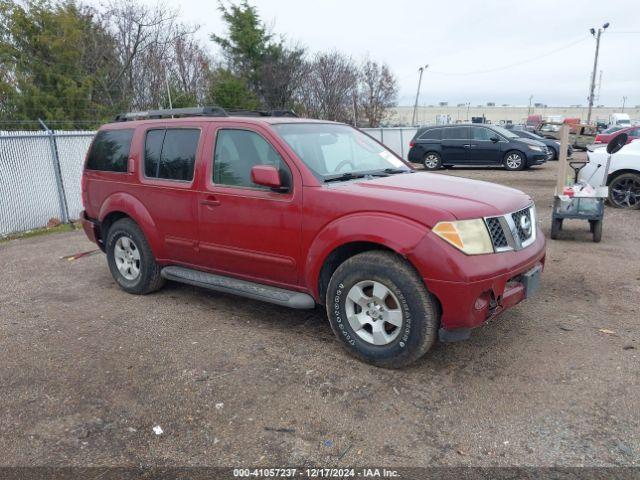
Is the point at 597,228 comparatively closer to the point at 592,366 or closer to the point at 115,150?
the point at 592,366

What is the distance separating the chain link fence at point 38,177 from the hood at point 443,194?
26.3ft

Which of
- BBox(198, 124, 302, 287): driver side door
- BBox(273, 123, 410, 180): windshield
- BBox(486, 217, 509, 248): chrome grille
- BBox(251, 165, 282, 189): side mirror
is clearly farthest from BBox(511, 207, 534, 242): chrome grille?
BBox(251, 165, 282, 189): side mirror

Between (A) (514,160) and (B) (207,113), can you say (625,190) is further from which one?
(B) (207,113)

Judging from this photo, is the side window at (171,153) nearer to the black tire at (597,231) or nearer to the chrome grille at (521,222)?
the chrome grille at (521,222)

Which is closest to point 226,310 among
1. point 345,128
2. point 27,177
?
point 345,128

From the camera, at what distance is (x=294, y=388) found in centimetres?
351

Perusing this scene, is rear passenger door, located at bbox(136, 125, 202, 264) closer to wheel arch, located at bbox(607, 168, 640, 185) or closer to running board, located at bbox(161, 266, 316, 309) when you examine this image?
running board, located at bbox(161, 266, 316, 309)

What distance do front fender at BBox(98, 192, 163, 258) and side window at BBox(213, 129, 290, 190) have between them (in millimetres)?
1003

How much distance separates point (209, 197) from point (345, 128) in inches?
60.0

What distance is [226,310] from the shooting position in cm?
502

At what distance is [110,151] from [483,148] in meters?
15.0

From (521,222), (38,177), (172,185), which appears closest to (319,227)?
(521,222)

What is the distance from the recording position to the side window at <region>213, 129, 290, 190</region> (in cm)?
430

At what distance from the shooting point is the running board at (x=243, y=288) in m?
4.14
